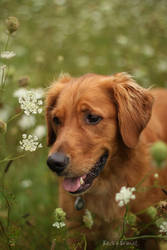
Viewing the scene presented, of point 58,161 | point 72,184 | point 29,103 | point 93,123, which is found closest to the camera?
point 29,103

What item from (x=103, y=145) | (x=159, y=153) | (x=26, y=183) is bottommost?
(x=26, y=183)

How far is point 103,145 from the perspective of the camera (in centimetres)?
303

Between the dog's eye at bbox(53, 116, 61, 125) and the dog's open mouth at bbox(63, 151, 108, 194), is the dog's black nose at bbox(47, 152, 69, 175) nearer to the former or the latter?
the dog's open mouth at bbox(63, 151, 108, 194)

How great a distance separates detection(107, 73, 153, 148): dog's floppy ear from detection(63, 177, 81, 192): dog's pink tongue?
1.74 ft

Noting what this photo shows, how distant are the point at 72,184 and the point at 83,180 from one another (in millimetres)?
94

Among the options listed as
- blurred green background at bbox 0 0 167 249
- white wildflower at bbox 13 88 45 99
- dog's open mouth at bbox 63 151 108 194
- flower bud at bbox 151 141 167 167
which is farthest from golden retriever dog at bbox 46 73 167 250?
blurred green background at bbox 0 0 167 249

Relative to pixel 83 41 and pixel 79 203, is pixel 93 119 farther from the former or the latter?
pixel 83 41

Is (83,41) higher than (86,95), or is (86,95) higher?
(86,95)

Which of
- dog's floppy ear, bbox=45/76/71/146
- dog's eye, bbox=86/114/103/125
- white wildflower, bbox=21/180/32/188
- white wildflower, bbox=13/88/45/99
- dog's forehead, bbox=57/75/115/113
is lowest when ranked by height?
white wildflower, bbox=21/180/32/188

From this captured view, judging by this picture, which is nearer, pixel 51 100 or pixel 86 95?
pixel 86 95

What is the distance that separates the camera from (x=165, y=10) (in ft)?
20.5

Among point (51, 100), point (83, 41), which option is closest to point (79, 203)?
point (51, 100)

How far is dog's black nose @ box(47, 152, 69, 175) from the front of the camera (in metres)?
2.70

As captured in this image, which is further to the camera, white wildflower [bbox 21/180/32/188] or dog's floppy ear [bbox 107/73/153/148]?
white wildflower [bbox 21/180/32/188]
